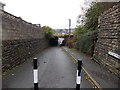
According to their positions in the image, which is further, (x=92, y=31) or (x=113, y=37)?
(x=92, y=31)

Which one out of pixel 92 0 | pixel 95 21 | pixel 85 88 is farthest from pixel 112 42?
pixel 92 0

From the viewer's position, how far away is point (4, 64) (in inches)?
204

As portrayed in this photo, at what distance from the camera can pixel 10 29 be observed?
6.32 meters

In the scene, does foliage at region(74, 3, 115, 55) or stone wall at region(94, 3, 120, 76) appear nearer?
stone wall at region(94, 3, 120, 76)

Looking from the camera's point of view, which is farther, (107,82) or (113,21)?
(113,21)

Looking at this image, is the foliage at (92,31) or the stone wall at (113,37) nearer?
the stone wall at (113,37)

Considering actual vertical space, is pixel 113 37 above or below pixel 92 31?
below

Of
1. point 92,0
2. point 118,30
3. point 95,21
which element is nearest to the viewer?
point 118,30

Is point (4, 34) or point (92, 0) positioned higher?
point (92, 0)

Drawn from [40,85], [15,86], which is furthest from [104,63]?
[15,86]

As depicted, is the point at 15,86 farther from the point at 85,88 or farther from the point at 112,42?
the point at 112,42

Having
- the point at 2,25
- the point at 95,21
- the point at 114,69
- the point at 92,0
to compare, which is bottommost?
the point at 114,69

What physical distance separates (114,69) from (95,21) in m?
7.40

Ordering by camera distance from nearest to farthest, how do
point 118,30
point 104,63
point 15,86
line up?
point 15,86 < point 118,30 < point 104,63
